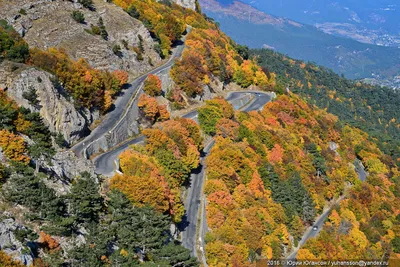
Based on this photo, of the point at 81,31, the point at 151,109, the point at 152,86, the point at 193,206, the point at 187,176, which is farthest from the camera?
the point at 81,31

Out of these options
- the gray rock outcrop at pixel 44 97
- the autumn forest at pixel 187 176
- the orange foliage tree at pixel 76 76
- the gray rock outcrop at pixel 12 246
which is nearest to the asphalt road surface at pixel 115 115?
the autumn forest at pixel 187 176

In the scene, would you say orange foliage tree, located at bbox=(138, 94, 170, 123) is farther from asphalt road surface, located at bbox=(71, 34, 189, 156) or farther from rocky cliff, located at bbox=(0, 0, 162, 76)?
rocky cliff, located at bbox=(0, 0, 162, 76)

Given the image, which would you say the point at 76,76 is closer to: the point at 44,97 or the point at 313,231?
the point at 44,97

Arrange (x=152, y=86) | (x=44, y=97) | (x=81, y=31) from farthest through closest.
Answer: (x=81, y=31)
(x=152, y=86)
(x=44, y=97)

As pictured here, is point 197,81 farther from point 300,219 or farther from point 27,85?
point 27,85

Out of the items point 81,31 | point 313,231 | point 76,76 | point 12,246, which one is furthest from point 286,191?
point 12,246

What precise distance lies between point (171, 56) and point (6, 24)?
119 ft

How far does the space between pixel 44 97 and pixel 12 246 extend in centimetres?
2385

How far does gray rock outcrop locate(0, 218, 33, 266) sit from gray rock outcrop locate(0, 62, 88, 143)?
67.3 feet

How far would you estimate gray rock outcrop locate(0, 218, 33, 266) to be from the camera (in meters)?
26.3

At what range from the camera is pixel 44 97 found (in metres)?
47.2

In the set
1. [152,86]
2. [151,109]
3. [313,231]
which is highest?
[152,86]

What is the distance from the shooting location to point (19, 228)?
1121 inches

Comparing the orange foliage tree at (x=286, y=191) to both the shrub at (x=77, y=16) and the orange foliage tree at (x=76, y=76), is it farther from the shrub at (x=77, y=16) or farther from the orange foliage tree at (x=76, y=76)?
the shrub at (x=77, y=16)
